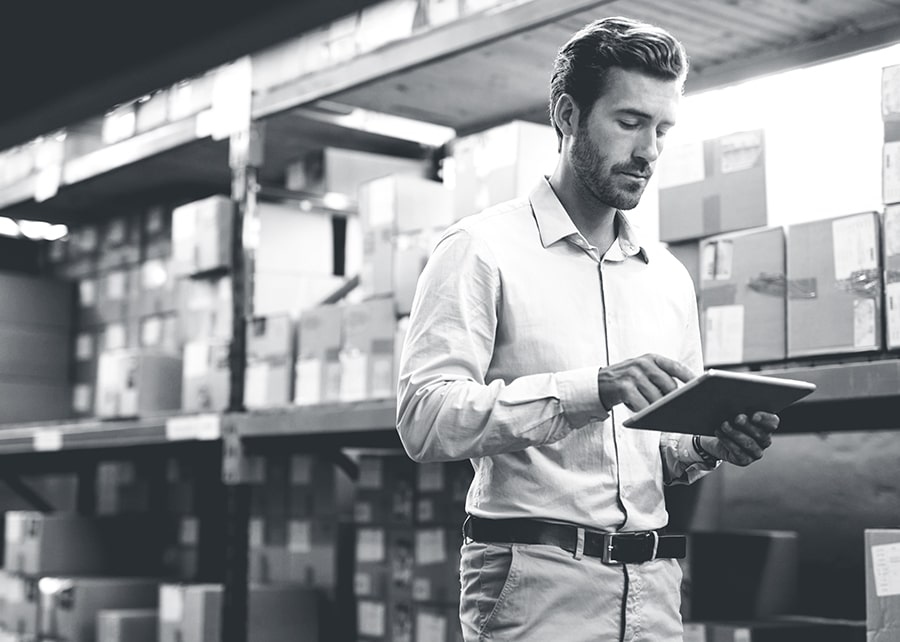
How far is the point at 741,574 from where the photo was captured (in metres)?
3.20

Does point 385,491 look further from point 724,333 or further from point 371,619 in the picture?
point 724,333

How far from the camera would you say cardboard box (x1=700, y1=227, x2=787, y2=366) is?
2.69 m

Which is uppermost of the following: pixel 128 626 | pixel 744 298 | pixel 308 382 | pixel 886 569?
pixel 744 298

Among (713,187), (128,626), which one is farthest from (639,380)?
(128,626)

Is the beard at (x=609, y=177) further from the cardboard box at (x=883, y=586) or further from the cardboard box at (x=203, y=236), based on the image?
the cardboard box at (x=203, y=236)

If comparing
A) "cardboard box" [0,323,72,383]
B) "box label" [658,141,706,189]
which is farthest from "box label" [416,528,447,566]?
"cardboard box" [0,323,72,383]

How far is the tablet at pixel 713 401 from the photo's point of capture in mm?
1595

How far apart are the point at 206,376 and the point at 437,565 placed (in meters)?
1.14

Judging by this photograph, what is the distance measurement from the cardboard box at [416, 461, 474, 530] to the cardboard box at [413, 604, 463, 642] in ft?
0.82

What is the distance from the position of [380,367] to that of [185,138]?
49.2 inches

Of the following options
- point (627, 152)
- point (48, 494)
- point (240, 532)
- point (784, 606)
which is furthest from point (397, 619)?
point (48, 494)

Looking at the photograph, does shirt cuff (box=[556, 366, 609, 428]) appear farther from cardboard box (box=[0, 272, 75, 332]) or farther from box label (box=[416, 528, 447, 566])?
cardboard box (box=[0, 272, 75, 332])

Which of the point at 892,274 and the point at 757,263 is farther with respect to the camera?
the point at 757,263

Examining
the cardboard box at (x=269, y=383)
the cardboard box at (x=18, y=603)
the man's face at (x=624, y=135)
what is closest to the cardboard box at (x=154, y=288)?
the cardboard box at (x=269, y=383)
